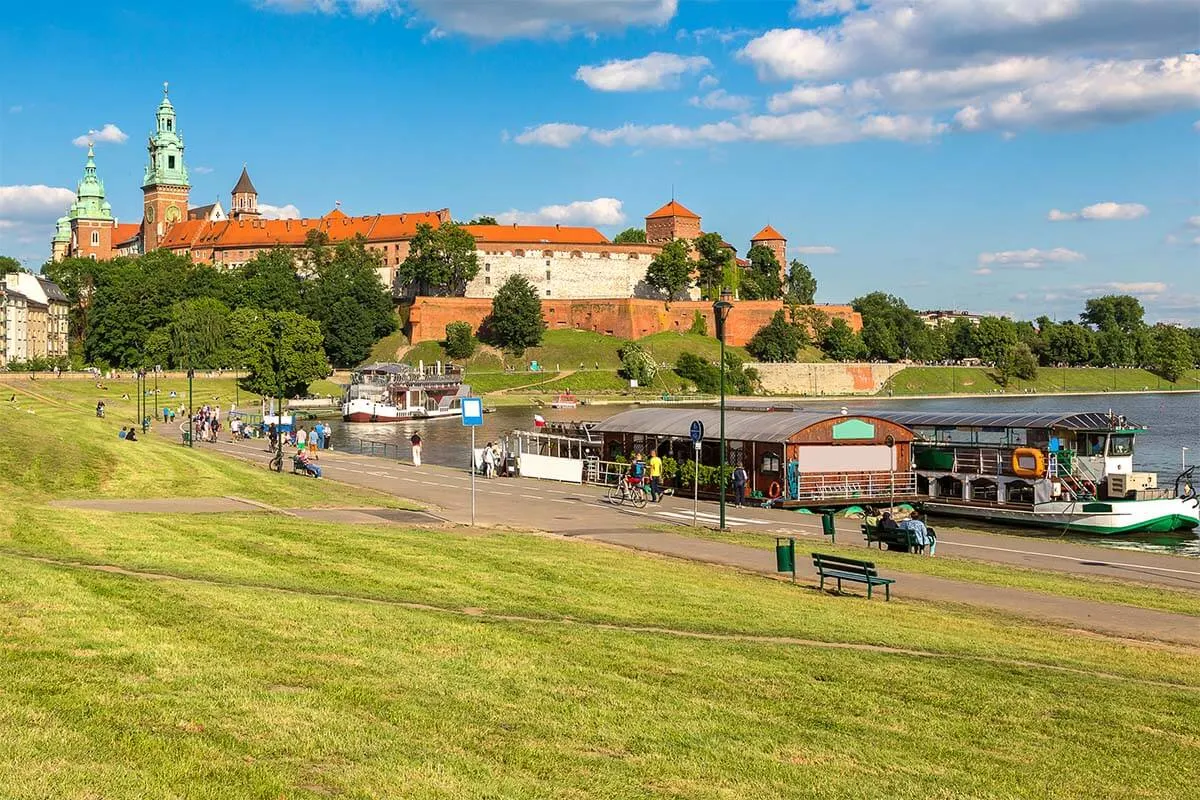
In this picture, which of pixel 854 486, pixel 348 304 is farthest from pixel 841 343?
pixel 854 486

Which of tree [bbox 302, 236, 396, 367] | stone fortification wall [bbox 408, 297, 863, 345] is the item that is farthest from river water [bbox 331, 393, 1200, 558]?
tree [bbox 302, 236, 396, 367]

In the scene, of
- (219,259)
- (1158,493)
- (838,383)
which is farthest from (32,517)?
(219,259)

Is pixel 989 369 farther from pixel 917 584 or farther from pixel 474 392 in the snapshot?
pixel 917 584

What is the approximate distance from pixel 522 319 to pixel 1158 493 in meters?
117

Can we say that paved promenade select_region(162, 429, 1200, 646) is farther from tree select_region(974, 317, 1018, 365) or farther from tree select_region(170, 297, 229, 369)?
tree select_region(974, 317, 1018, 365)

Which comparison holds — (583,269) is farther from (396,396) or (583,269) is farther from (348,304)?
(396,396)

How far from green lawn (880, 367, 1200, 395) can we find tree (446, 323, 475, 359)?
6044 centimetres

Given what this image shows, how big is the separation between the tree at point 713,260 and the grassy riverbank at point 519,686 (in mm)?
154698

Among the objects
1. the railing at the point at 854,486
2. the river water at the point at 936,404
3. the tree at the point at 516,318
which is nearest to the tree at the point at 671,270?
the tree at the point at 516,318

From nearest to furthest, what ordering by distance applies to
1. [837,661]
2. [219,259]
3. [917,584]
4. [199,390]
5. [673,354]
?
[837,661], [917,584], [199,390], [673,354], [219,259]

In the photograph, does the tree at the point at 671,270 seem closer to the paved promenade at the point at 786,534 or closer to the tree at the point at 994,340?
the tree at the point at 994,340

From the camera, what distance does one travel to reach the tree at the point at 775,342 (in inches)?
6471

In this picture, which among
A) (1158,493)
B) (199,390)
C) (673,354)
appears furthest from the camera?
(673,354)

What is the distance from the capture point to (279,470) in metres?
41.0
